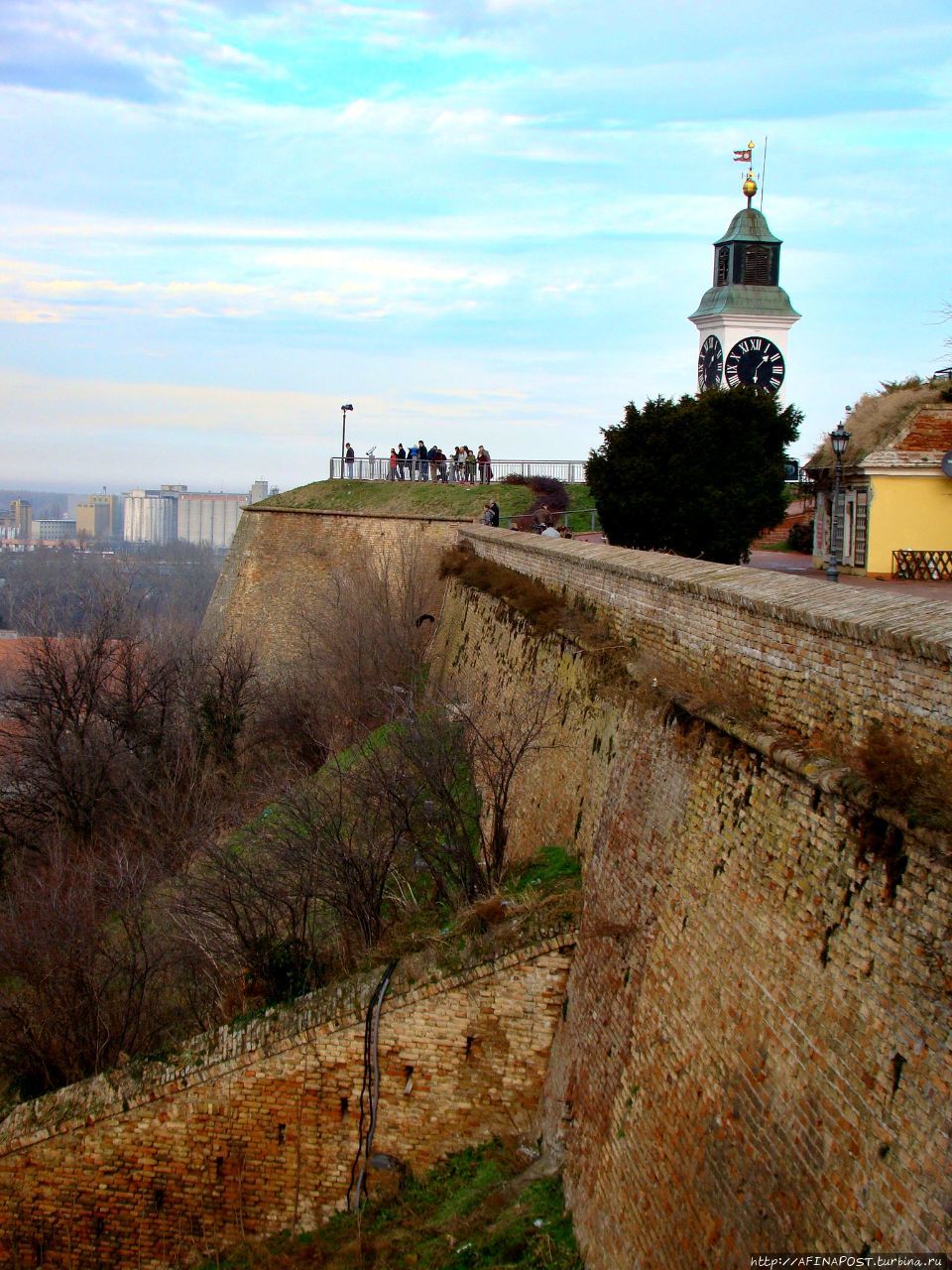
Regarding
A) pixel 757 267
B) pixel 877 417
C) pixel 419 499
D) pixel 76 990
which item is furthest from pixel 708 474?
pixel 757 267

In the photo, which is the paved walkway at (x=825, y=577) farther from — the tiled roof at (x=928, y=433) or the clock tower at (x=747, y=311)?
the clock tower at (x=747, y=311)

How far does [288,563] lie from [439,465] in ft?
16.9

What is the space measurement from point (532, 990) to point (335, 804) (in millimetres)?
5649

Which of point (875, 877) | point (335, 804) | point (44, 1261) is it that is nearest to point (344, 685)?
point (335, 804)

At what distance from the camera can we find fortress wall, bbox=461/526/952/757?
5.43 m

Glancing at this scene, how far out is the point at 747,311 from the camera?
108 ft

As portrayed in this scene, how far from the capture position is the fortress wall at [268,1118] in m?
9.36

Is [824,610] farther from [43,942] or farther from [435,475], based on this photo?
[435,475]

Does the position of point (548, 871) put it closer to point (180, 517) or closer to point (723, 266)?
point (723, 266)

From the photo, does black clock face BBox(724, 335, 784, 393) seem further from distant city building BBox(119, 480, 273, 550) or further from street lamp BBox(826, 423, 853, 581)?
distant city building BBox(119, 480, 273, 550)

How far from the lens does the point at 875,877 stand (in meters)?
5.29

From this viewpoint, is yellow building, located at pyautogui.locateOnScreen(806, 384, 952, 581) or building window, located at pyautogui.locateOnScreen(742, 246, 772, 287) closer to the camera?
yellow building, located at pyautogui.locateOnScreen(806, 384, 952, 581)

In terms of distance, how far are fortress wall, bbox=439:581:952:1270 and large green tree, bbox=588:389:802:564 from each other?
9.68 m

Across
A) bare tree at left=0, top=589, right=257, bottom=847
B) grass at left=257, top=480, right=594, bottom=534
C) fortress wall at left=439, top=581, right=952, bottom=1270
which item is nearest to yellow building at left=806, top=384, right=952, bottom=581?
fortress wall at left=439, top=581, right=952, bottom=1270
